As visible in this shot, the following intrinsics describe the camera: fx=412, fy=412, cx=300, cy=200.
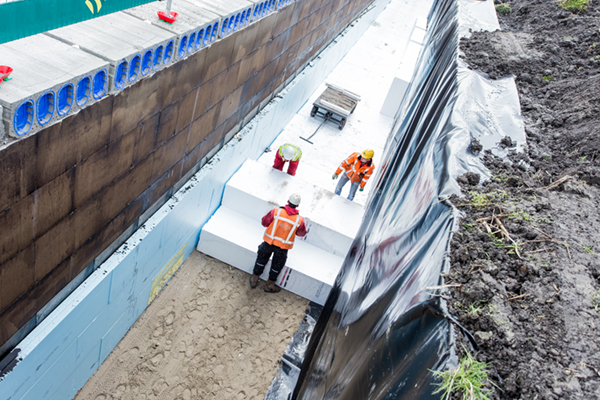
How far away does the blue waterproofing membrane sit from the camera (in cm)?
200

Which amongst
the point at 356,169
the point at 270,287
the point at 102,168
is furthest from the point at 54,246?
the point at 356,169

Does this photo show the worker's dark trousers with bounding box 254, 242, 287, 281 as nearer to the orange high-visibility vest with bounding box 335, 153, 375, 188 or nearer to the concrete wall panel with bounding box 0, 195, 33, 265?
the orange high-visibility vest with bounding box 335, 153, 375, 188

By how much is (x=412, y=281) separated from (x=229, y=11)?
3404 mm

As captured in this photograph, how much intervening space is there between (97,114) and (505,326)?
9.50 ft

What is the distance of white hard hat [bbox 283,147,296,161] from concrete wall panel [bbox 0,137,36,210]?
14.9 feet

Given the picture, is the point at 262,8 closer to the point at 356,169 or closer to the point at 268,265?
the point at 356,169

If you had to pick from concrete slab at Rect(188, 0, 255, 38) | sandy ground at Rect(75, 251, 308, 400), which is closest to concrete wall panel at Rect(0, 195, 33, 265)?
sandy ground at Rect(75, 251, 308, 400)

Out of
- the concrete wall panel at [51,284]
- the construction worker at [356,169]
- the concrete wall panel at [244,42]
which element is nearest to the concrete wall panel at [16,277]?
the concrete wall panel at [51,284]

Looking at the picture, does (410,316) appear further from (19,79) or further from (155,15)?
(155,15)

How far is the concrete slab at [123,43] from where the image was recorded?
2.86 meters

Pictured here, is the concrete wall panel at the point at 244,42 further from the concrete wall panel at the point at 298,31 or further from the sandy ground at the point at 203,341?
the sandy ground at the point at 203,341

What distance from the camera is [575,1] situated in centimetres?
829

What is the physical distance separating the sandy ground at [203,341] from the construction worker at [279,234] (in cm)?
55

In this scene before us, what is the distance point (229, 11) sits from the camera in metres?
4.32
